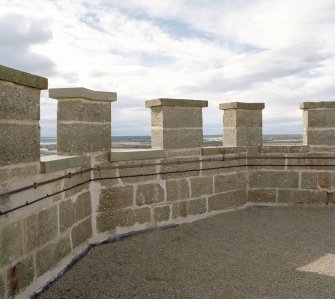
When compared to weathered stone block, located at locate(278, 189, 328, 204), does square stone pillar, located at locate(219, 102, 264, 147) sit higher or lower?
higher

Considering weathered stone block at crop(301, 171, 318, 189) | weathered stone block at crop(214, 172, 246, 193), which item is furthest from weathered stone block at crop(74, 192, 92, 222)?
weathered stone block at crop(301, 171, 318, 189)

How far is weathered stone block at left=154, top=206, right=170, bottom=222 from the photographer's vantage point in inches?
205

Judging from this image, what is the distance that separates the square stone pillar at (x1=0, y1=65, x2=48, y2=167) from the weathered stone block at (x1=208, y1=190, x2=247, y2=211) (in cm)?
333

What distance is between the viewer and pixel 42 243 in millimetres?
3359

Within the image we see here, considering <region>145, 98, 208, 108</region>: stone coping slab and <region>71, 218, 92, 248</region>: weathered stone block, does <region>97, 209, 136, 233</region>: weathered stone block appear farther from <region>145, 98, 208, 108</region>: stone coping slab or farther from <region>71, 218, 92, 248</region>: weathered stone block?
<region>145, 98, 208, 108</region>: stone coping slab

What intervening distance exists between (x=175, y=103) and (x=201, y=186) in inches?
54.5

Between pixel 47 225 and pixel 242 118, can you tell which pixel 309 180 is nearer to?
pixel 242 118

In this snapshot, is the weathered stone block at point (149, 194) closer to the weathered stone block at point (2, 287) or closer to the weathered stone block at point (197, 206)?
the weathered stone block at point (197, 206)

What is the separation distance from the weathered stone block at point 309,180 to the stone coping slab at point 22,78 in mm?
4862

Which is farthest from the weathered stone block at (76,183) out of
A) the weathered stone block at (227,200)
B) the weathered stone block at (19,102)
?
the weathered stone block at (227,200)

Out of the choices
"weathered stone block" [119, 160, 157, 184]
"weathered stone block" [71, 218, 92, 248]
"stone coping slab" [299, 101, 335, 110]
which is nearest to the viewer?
"weathered stone block" [71, 218, 92, 248]

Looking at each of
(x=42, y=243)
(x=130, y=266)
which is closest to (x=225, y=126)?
(x=130, y=266)

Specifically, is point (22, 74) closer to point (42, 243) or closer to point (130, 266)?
point (42, 243)

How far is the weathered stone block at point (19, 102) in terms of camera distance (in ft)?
9.27
